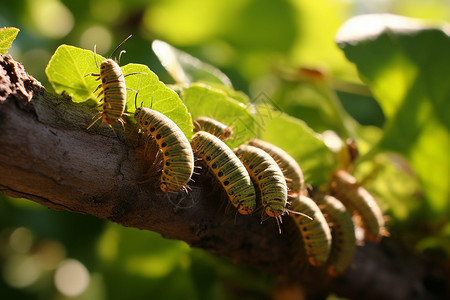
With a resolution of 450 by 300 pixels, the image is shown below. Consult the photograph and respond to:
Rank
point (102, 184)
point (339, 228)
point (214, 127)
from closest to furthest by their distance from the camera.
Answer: point (102, 184), point (214, 127), point (339, 228)

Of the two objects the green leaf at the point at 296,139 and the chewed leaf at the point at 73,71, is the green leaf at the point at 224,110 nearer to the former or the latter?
the green leaf at the point at 296,139

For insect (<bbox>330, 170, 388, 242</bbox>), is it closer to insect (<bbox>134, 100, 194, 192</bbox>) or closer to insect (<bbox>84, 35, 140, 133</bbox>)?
insect (<bbox>134, 100, 194, 192</bbox>)

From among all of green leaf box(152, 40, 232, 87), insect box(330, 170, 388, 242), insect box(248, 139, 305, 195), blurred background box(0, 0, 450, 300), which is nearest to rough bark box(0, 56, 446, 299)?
insect box(248, 139, 305, 195)

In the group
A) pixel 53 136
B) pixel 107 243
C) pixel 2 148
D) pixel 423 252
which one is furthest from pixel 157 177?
pixel 423 252

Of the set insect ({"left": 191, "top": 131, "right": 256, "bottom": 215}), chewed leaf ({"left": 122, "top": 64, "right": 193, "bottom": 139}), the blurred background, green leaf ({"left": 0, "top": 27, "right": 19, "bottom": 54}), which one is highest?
green leaf ({"left": 0, "top": 27, "right": 19, "bottom": 54})

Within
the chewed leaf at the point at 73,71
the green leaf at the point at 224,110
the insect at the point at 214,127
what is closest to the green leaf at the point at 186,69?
the green leaf at the point at 224,110

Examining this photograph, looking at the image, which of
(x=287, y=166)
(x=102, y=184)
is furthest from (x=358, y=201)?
(x=102, y=184)

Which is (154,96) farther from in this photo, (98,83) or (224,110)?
(224,110)
